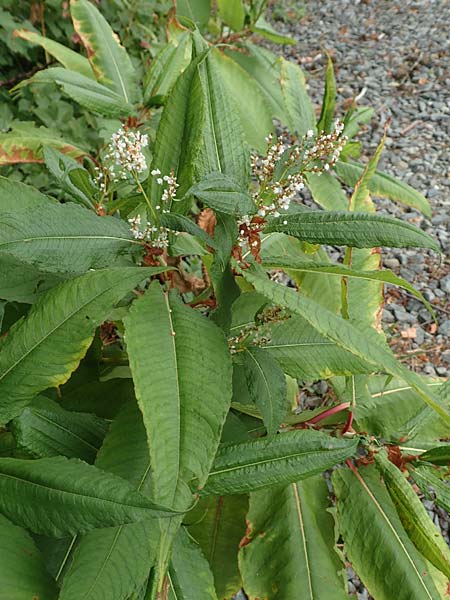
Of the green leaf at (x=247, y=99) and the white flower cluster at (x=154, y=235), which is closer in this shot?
the white flower cluster at (x=154, y=235)

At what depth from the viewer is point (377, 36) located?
4379 mm

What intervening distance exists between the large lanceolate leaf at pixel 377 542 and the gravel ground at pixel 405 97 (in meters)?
0.73

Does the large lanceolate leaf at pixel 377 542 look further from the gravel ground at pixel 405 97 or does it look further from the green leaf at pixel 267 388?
the gravel ground at pixel 405 97

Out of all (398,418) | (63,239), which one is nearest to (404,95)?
(398,418)

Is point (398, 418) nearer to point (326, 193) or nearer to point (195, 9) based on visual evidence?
point (326, 193)

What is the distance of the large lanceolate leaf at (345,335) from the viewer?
749 mm

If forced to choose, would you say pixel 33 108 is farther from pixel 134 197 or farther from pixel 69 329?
pixel 69 329

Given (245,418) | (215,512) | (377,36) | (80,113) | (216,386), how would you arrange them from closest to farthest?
(216,386) → (215,512) → (245,418) → (80,113) → (377,36)

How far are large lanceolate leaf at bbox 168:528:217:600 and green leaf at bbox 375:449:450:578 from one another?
→ 0.36 meters

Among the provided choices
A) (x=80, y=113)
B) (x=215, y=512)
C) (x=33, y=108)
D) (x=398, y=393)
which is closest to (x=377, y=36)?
(x=80, y=113)

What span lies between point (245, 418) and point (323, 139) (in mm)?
671

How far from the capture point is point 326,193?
5.15ft

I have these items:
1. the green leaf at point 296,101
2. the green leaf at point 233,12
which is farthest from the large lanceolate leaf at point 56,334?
the green leaf at point 233,12

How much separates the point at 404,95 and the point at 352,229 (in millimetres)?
3238
